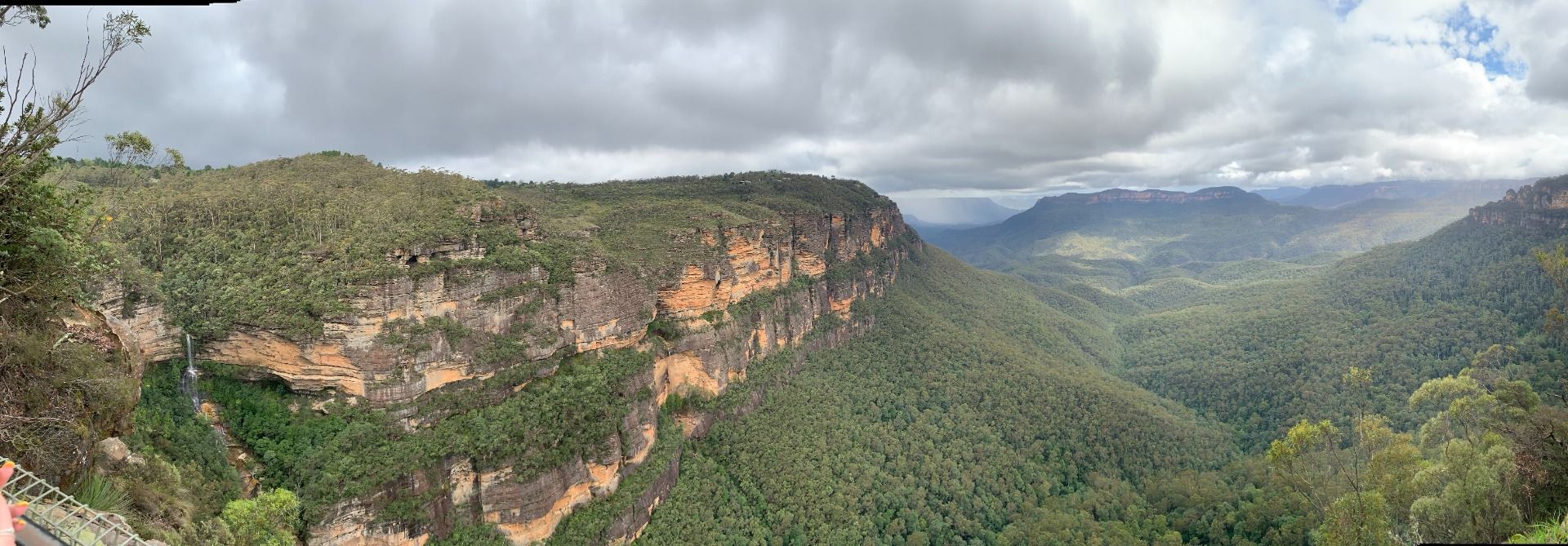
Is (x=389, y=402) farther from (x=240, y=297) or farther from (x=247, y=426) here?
(x=240, y=297)

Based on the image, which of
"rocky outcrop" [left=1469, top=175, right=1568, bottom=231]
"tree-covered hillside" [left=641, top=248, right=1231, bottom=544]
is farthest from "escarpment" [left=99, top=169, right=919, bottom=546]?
"rocky outcrop" [left=1469, top=175, right=1568, bottom=231]

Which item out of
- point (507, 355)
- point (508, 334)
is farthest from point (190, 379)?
point (508, 334)

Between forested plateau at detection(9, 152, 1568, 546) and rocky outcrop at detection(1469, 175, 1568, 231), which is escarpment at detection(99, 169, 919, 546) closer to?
forested plateau at detection(9, 152, 1568, 546)

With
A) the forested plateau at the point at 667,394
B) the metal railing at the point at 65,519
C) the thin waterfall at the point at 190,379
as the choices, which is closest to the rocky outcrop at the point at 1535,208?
the forested plateau at the point at 667,394

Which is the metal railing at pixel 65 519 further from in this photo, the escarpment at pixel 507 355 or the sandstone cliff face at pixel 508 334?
the sandstone cliff face at pixel 508 334

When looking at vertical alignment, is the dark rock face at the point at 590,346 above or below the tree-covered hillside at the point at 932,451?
above
